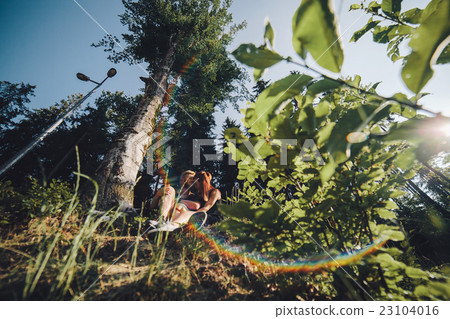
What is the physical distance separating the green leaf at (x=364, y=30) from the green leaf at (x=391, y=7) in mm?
136

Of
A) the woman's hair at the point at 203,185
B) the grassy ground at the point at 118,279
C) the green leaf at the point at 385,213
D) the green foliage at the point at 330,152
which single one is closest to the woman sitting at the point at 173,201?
the woman's hair at the point at 203,185

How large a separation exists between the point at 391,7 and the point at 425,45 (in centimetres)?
76

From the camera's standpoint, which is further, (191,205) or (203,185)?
(203,185)

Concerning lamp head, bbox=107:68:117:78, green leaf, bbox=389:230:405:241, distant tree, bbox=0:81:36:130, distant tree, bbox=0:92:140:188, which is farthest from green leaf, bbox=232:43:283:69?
distant tree, bbox=0:81:36:130

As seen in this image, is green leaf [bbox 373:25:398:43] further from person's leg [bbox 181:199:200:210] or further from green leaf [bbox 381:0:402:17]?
person's leg [bbox 181:199:200:210]

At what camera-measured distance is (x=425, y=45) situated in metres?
0.34

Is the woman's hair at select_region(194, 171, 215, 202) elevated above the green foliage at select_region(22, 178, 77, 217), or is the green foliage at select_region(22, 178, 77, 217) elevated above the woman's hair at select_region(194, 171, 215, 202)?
the woman's hair at select_region(194, 171, 215, 202)

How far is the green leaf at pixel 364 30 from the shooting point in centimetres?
98

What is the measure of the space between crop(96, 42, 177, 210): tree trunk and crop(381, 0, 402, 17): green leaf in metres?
2.15

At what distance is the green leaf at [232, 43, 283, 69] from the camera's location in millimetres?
406

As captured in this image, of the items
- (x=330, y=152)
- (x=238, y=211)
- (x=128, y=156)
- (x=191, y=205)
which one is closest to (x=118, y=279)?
(x=238, y=211)

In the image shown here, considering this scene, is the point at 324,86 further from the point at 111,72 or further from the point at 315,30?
the point at 111,72

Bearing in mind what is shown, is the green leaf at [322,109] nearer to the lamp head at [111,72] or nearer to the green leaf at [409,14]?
the green leaf at [409,14]

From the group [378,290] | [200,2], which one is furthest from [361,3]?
[200,2]
